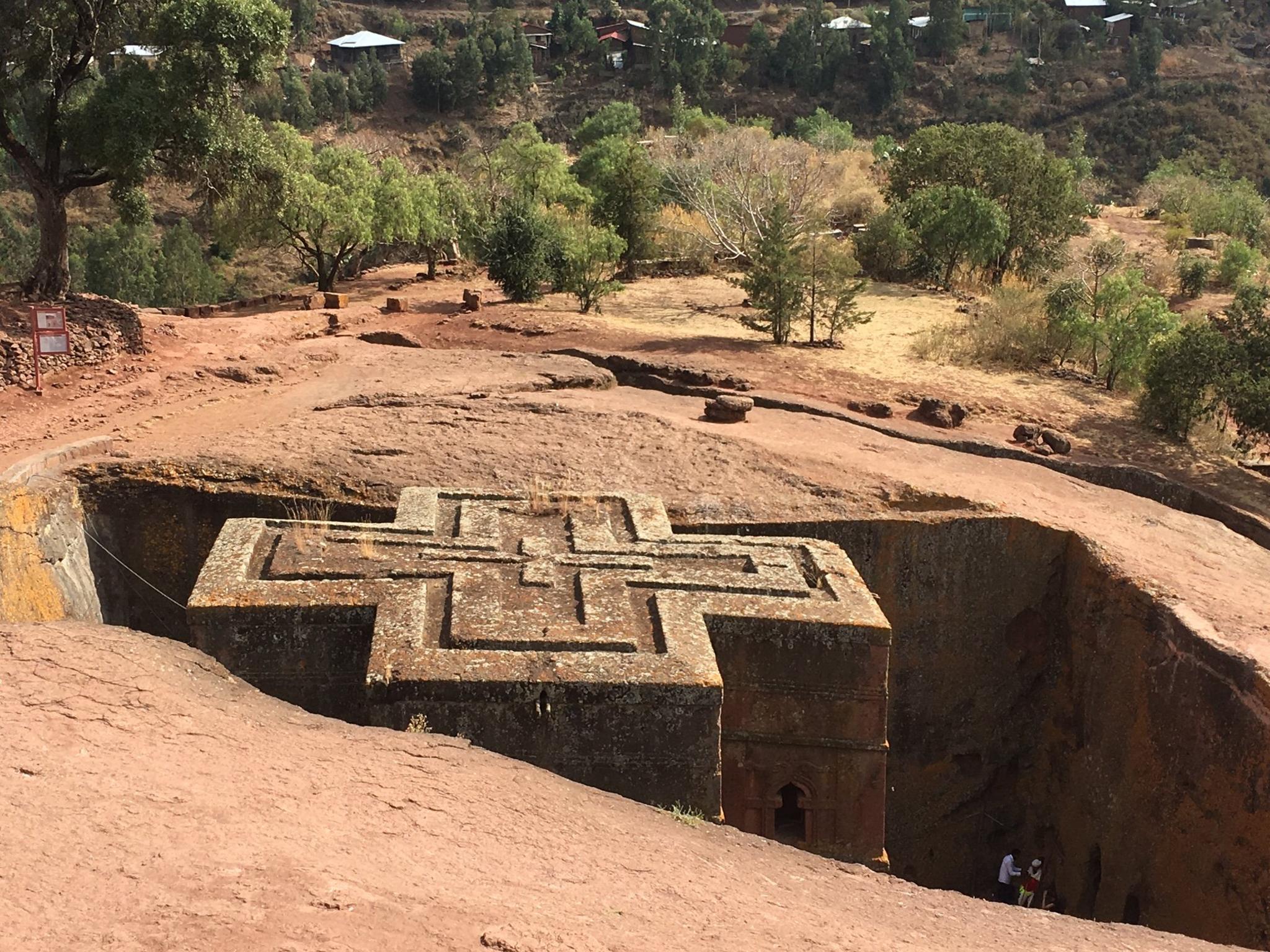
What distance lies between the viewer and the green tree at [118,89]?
13.0 meters

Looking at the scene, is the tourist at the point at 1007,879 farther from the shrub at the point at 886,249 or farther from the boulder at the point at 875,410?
the shrub at the point at 886,249

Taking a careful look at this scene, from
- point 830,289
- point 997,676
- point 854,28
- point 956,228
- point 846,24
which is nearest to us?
point 997,676

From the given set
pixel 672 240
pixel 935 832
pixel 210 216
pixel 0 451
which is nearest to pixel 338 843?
pixel 935 832

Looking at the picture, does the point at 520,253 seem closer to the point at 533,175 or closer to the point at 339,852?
the point at 533,175

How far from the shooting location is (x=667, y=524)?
7594 mm

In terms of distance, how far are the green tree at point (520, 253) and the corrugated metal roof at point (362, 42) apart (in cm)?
3817

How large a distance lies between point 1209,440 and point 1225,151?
125 feet

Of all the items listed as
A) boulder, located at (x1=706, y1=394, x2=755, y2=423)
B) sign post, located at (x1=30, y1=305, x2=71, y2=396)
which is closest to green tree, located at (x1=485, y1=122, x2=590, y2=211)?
sign post, located at (x1=30, y1=305, x2=71, y2=396)

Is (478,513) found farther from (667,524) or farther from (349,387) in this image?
(349,387)

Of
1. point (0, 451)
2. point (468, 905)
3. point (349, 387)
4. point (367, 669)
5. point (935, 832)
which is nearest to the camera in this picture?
point (468, 905)

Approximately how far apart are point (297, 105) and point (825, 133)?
19.6 m

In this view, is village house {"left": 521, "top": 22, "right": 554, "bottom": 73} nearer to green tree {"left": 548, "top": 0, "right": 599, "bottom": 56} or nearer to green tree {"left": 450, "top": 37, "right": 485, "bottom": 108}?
green tree {"left": 548, "top": 0, "right": 599, "bottom": 56}

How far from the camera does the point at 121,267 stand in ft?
94.9

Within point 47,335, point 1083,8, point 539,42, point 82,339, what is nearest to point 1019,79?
point 1083,8
